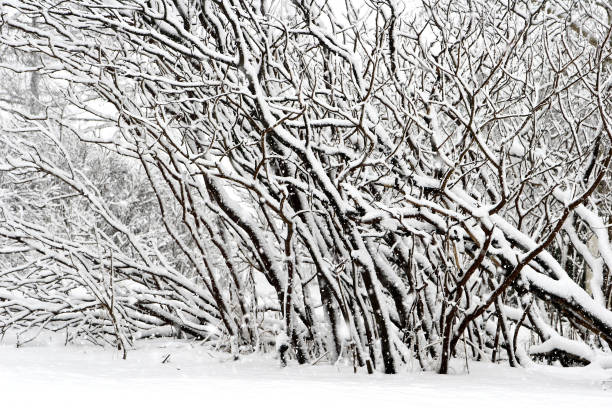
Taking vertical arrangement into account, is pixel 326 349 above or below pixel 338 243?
below

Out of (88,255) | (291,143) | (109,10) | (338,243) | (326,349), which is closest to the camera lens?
(291,143)

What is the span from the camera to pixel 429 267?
4348 mm

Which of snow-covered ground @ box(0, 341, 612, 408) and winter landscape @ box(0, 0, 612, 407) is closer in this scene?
snow-covered ground @ box(0, 341, 612, 408)

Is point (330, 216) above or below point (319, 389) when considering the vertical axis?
above

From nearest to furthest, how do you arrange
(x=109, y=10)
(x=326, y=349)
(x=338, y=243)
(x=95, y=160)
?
(x=109, y=10) → (x=338, y=243) → (x=326, y=349) → (x=95, y=160)

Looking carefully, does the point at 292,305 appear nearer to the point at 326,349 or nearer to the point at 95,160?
the point at 326,349

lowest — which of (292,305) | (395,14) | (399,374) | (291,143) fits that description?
(399,374)

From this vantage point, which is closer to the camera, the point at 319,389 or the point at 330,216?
the point at 319,389

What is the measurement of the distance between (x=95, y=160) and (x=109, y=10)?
822cm

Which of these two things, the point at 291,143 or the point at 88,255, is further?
the point at 88,255

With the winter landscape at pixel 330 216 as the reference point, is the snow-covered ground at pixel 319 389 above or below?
below

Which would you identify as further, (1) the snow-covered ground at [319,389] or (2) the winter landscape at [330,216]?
(2) the winter landscape at [330,216]

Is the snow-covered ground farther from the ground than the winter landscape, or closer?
closer

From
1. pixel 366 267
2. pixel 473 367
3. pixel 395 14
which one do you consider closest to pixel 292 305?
pixel 366 267
